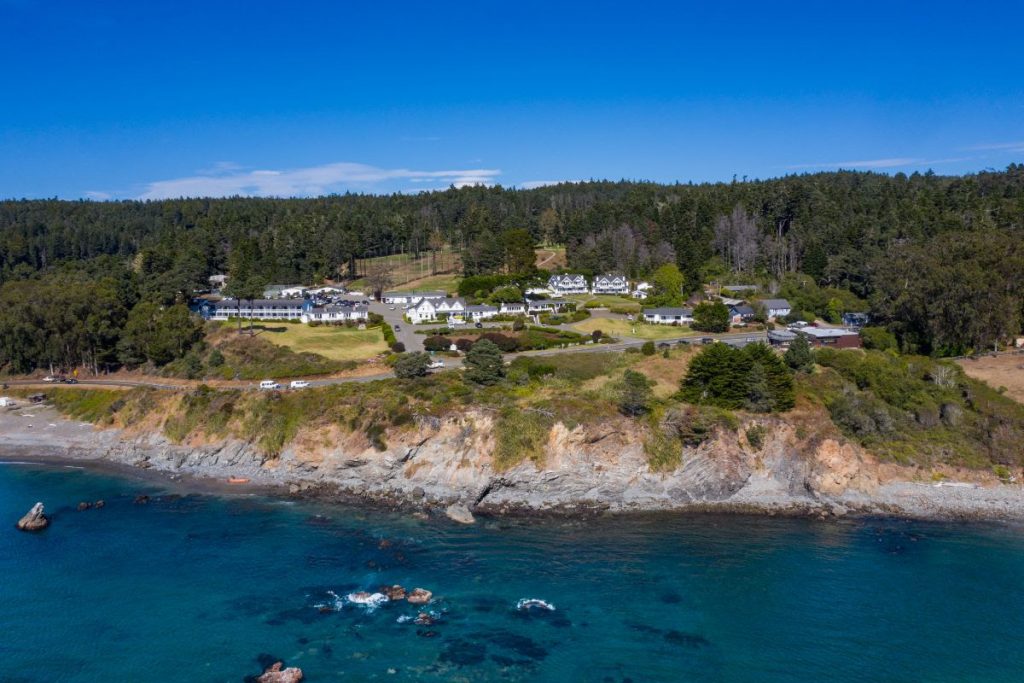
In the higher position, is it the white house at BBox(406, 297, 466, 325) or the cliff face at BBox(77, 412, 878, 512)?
the white house at BBox(406, 297, 466, 325)

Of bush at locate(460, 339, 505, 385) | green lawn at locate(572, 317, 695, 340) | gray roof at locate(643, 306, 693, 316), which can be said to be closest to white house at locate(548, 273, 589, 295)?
green lawn at locate(572, 317, 695, 340)

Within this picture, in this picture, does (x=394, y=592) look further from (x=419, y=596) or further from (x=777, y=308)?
(x=777, y=308)

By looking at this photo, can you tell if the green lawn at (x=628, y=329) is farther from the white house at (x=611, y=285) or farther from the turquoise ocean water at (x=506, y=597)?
the turquoise ocean water at (x=506, y=597)

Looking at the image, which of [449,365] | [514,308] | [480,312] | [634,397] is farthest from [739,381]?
[514,308]

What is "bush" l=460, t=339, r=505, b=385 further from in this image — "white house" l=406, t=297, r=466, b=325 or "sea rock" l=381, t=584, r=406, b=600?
"white house" l=406, t=297, r=466, b=325

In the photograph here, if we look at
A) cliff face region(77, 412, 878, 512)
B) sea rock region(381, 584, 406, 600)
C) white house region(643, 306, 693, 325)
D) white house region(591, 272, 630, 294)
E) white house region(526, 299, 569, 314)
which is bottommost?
sea rock region(381, 584, 406, 600)

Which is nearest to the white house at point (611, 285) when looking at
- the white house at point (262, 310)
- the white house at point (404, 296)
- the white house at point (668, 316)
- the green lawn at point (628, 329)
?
the white house at point (668, 316)
